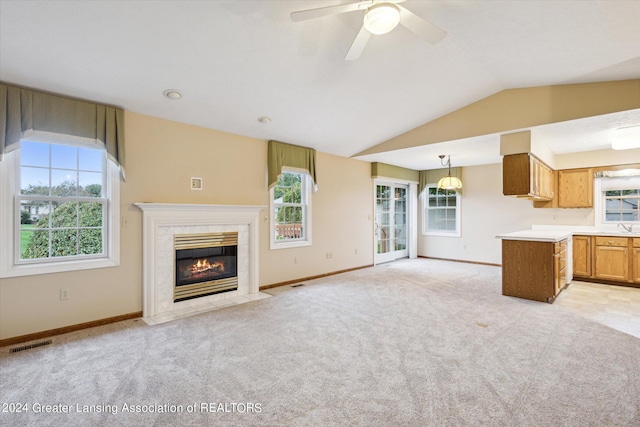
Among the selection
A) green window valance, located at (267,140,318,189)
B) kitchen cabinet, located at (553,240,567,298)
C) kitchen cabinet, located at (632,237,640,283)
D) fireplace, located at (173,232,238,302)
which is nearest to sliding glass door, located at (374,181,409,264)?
green window valance, located at (267,140,318,189)

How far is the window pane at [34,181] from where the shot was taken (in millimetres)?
3240

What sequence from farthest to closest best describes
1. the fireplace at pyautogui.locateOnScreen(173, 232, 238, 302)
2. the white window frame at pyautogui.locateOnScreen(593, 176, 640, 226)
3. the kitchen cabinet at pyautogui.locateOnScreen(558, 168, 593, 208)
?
the kitchen cabinet at pyautogui.locateOnScreen(558, 168, 593, 208) → the white window frame at pyautogui.locateOnScreen(593, 176, 640, 226) → the fireplace at pyautogui.locateOnScreen(173, 232, 238, 302)

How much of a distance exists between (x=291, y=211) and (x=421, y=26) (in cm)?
393

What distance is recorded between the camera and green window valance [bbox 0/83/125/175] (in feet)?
9.75

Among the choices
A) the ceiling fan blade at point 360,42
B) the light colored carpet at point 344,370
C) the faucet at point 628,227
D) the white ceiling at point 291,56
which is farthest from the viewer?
the faucet at point 628,227

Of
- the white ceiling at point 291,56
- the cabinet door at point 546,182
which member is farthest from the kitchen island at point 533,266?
the white ceiling at point 291,56

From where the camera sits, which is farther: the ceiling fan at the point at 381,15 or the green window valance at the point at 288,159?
the green window valance at the point at 288,159

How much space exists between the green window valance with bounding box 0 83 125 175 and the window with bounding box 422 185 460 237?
7.18m

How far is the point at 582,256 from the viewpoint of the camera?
5691 millimetres

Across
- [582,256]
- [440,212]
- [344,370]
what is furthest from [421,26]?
[440,212]

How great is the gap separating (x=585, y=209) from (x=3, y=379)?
8.51 meters

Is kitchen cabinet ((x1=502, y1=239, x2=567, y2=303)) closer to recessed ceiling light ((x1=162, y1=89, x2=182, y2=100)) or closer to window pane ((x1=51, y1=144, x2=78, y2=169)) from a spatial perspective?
recessed ceiling light ((x1=162, y1=89, x2=182, y2=100))

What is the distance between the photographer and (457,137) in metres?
4.90

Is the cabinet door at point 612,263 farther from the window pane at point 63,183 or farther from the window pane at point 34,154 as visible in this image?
the window pane at point 34,154
